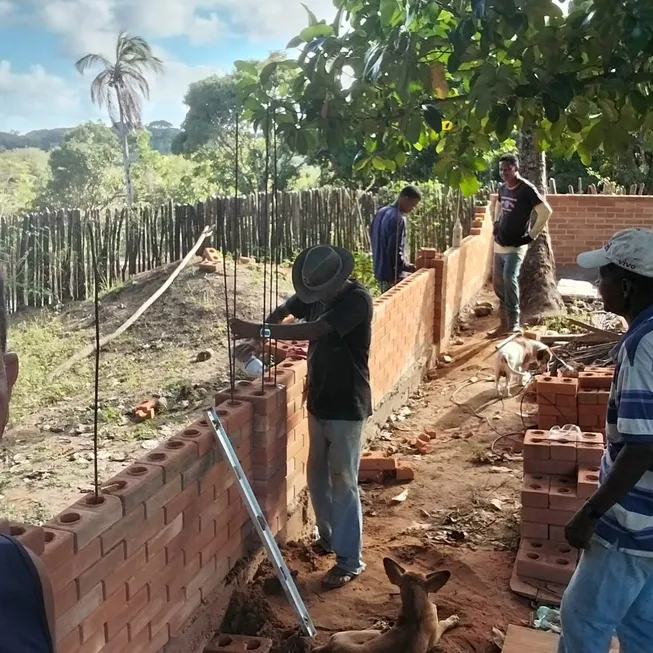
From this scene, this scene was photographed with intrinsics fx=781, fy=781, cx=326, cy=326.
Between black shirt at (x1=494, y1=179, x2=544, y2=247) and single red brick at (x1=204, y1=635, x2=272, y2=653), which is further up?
black shirt at (x1=494, y1=179, x2=544, y2=247)

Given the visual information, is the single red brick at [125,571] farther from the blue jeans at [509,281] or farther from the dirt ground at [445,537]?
the blue jeans at [509,281]

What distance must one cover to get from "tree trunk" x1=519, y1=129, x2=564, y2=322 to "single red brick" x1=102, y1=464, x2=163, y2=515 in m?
7.91

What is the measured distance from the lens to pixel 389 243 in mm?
8164

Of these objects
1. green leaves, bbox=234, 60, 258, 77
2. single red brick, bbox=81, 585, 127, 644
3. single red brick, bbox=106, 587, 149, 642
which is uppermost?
green leaves, bbox=234, 60, 258, 77

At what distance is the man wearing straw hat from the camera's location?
402cm

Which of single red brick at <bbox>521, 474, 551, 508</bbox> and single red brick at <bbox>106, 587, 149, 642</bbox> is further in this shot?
single red brick at <bbox>521, 474, 551, 508</bbox>

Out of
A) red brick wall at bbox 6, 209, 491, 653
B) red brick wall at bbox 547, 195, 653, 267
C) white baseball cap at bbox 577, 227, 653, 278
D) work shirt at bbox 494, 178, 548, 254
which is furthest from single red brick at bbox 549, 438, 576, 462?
red brick wall at bbox 547, 195, 653, 267

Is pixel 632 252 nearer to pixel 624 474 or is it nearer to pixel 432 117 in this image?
pixel 624 474

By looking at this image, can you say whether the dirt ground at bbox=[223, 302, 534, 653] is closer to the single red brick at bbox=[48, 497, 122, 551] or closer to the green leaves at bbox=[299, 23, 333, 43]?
the single red brick at bbox=[48, 497, 122, 551]

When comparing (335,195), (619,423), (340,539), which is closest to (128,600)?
(340,539)

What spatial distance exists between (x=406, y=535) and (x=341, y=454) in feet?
3.20

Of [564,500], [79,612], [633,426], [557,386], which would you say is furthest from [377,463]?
[633,426]

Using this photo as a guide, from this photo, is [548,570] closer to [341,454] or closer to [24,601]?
[341,454]

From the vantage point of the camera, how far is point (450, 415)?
23.6 ft
